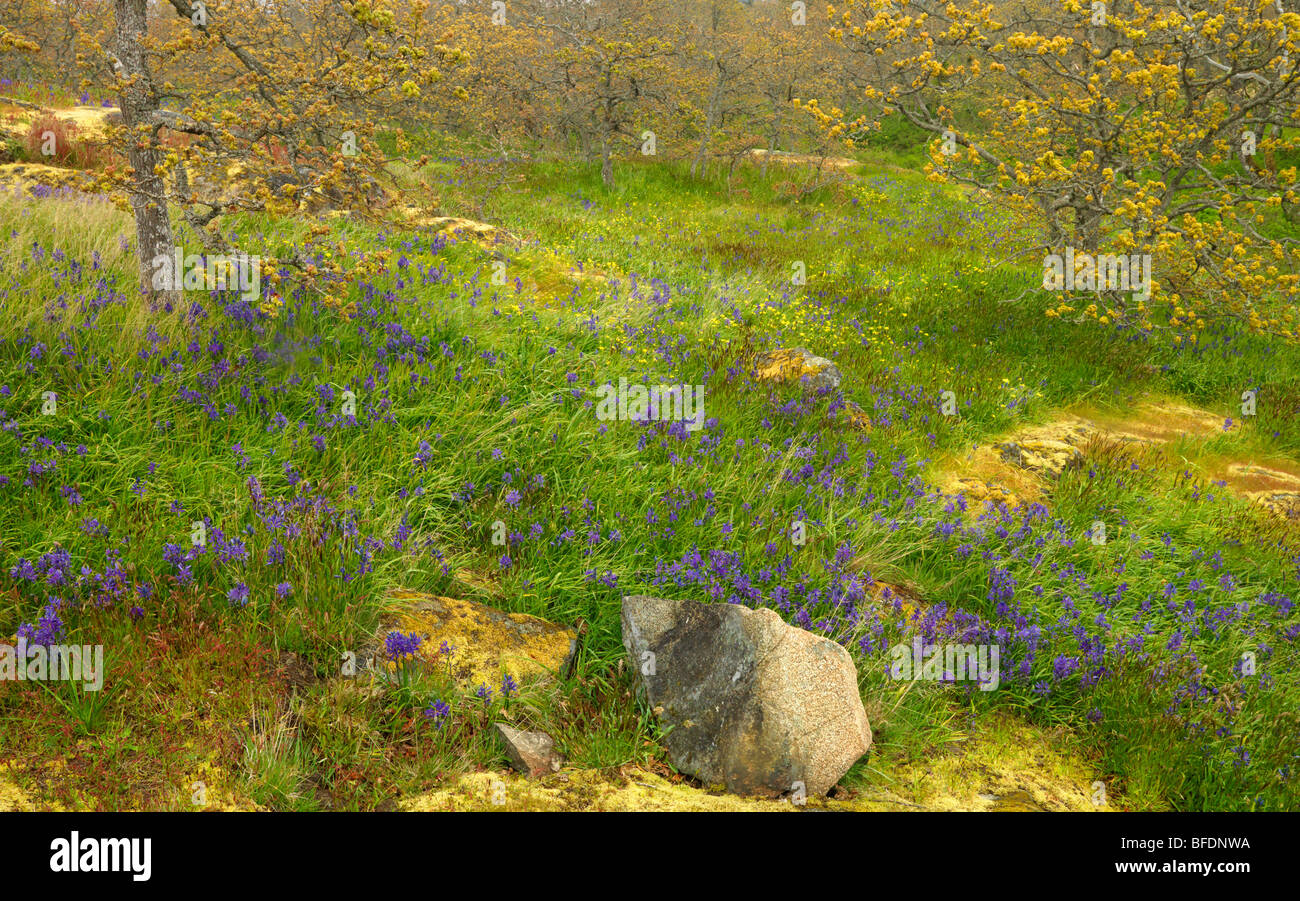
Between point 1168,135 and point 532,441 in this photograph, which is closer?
point 532,441

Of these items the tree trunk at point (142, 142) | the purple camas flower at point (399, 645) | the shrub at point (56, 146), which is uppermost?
the shrub at point (56, 146)

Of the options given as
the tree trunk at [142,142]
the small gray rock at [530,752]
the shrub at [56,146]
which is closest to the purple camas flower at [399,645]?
the small gray rock at [530,752]

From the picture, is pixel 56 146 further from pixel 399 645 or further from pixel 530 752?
pixel 530 752

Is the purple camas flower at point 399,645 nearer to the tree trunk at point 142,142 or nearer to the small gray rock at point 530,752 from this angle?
the small gray rock at point 530,752

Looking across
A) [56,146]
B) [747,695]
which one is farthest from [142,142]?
[56,146]

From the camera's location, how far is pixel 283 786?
2977mm

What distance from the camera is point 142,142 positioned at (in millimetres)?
4758

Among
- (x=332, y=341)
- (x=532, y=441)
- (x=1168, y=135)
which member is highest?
(x=1168, y=135)

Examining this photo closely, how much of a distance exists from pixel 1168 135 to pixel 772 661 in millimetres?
9045

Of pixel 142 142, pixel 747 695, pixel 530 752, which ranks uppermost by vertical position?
pixel 142 142

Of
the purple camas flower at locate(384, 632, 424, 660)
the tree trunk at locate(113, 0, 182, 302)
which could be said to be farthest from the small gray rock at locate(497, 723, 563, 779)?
the tree trunk at locate(113, 0, 182, 302)

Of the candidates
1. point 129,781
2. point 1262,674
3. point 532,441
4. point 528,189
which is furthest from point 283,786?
point 528,189

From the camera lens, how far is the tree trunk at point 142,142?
16.0ft
